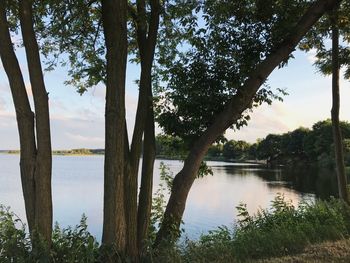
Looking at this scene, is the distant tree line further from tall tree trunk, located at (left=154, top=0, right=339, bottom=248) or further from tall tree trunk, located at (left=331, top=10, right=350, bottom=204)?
tall tree trunk, located at (left=154, top=0, right=339, bottom=248)

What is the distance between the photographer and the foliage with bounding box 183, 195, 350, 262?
276 inches

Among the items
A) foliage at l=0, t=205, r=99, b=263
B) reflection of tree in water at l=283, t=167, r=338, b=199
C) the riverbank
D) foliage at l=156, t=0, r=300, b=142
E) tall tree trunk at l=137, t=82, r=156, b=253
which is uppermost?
foliage at l=156, t=0, r=300, b=142

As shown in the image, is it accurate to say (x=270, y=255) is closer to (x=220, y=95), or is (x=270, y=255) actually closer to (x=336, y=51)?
(x=220, y=95)

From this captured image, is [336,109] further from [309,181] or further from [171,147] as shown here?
[309,181]

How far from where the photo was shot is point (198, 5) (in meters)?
8.81

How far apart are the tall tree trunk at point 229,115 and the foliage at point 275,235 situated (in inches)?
32.5

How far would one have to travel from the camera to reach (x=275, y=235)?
774cm

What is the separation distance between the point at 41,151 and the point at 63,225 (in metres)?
13.8

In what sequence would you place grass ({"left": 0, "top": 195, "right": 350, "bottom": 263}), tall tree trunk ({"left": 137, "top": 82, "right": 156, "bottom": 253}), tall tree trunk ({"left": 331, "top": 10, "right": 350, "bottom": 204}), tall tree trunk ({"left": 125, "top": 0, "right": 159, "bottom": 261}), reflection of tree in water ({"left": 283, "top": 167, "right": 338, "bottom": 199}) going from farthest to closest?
1. reflection of tree in water ({"left": 283, "top": 167, "right": 338, "bottom": 199})
2. tall tree trunk ({"left": 331, "top": 10, "right": 350, "bottom": 204})
3. tall tree trunk ({"left": 137, "top": 82, "right": 156, "bottom": 253})
4. tall tree trunk ({"left": 125, "top": 0, "right": 159, "bottom": 261})
5. grass ({"left": 0, "top": 195, "right": 350, "bottom": 263})

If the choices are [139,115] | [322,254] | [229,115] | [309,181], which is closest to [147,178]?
[139,115]

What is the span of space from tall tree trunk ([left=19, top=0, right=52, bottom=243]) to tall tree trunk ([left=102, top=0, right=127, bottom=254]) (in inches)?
35.6

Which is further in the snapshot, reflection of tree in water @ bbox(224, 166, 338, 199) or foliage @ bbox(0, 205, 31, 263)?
reflection of tree in water @ bbox(224, 166, 338, 199)

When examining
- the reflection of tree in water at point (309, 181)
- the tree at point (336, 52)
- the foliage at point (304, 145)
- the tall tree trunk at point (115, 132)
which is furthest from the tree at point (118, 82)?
the foliage at point (304, 145)

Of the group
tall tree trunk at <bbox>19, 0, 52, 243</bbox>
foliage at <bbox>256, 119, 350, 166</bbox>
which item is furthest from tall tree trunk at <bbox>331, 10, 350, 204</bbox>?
foliage at <bbox>256, 119, 350, 166</bbox>
